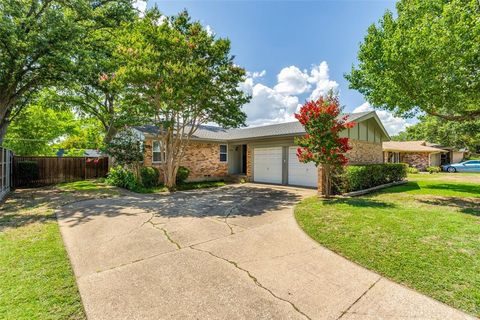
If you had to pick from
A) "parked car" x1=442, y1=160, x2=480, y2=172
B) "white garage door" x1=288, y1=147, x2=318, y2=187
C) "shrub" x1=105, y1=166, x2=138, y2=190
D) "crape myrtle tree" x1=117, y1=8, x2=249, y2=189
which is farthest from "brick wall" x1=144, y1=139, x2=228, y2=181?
"parked car" x1=442, y1=160, x2=480, y2=172

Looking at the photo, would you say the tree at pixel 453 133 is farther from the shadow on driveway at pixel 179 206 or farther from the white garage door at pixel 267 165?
the shadow on driveway at pixel 179 206

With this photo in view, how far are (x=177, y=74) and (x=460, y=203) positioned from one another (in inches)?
483

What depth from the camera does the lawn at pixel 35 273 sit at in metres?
2.70

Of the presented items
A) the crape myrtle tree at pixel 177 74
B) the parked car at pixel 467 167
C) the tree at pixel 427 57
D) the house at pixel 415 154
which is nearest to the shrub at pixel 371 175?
the tree at pixel 427 57

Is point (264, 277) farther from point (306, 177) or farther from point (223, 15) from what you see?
point (223, 15)

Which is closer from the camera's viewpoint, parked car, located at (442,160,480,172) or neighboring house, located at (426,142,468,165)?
parked car, located at (442,160,480,172)

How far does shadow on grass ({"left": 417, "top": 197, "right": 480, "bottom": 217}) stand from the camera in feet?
24.5

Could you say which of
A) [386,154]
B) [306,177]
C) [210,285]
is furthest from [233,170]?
[386,154]

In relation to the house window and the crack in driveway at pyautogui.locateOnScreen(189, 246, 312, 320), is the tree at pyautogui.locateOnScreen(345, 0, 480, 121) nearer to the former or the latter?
the crack in driveway at pyautogui.locateOnScreen(189, 246, 312, 320)

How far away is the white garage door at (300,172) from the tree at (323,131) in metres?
3.32

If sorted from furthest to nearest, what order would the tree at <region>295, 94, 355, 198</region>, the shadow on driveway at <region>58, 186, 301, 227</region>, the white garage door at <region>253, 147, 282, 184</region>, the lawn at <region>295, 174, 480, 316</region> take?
1. the white garage door at <region>253, 147, 282, 184</region>
2. the tree at <region>295, 94, 355, 198</region>
3. the shadow on driveway at <region>58, 186, 301, 227</region>
4. the lawn at <region>295, 174, 480, 316</region>

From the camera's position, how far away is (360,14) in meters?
10.7

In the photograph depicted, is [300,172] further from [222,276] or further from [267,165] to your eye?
[222,276]

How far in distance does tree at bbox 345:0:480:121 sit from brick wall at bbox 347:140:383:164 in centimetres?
354
